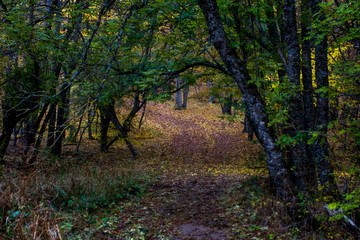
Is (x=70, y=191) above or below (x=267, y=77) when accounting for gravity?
below

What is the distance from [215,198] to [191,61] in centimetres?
392

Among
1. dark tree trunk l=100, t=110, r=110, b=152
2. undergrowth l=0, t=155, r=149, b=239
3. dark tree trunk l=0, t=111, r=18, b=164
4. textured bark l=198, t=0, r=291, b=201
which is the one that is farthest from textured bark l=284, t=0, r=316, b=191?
dark tree trunk l=100, t=110, r=110, b=152

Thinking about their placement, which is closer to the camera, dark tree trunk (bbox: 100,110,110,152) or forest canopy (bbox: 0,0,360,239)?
forest canopy (bbox: 0,0,360,239)

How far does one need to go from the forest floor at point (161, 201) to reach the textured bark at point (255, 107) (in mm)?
472

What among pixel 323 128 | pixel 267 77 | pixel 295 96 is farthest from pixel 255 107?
pixel 267 77

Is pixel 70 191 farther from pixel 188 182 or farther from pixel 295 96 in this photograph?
pixel 295 96

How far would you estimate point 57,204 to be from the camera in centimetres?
594

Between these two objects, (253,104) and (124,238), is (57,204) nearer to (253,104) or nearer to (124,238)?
(124,238)

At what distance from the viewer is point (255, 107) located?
17.1 feet

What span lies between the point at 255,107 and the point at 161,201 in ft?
12.3

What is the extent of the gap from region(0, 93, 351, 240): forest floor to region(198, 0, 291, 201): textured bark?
18.6 inches

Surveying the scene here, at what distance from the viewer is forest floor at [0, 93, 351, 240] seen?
4.46m

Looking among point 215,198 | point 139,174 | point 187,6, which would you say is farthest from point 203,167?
point 187,6

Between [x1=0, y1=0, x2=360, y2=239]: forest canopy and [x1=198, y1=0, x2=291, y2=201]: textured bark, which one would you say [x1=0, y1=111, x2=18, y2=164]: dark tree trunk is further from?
[x1=198, y1=0, x2=291, y2=201]: textured bark
